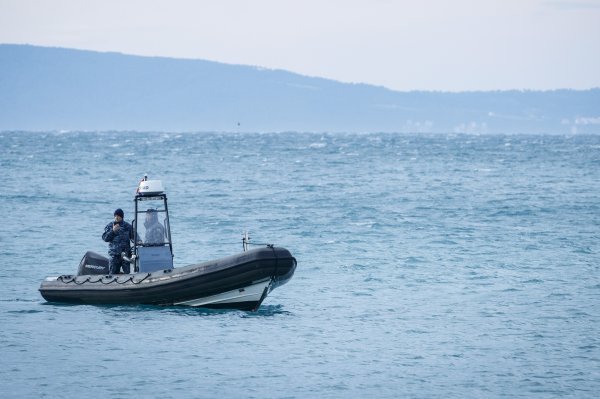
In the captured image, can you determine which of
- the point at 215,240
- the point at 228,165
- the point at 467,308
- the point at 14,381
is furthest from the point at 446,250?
the point at 228,165

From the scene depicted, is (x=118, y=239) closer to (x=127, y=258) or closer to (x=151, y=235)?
(x=127, y=258)

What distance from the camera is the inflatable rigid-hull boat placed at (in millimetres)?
18906

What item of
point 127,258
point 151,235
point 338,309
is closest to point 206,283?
point 151,235

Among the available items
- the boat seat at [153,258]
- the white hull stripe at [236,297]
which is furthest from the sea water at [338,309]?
the boat seat at [153,258]

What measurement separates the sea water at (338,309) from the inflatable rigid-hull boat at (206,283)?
0.72 feet

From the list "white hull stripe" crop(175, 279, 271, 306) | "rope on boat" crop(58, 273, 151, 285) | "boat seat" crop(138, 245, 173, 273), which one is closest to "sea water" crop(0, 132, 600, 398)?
"white hull stripe" crop(175, 279, 271, 306)

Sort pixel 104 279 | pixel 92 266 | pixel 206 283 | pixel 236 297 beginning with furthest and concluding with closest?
1. pixel 92 266
2. pixel 104 279
3. pixel 236 297
4. pixel 206 283

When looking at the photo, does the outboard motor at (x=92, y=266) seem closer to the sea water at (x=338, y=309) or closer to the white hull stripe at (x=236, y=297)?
the sea water at (x=338, y=309)

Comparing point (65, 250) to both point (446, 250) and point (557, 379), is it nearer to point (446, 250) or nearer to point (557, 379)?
point (446, 250)

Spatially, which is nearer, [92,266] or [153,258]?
[153,258]

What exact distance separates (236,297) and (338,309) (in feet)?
7.83

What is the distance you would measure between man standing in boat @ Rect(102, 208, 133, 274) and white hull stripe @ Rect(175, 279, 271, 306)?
1469 mm

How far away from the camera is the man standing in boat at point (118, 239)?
20.0m

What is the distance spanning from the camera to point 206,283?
19094 millimetres
